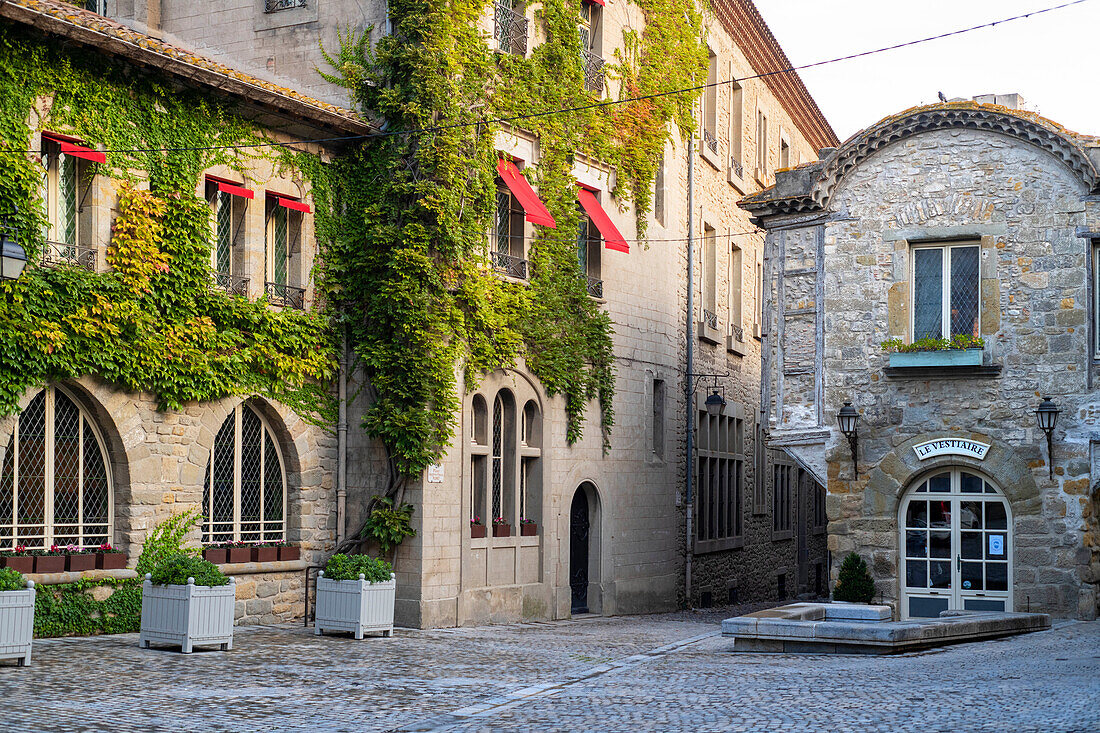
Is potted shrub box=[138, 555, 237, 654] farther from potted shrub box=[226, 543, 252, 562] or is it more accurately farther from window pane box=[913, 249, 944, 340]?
window pane box=[913, 249, 944, 340]

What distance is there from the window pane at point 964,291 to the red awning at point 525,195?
5.70 m

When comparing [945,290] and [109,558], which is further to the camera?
[945,290]

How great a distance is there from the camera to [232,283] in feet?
53.7

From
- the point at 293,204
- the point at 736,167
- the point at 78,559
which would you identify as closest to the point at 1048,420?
the point at 293,204

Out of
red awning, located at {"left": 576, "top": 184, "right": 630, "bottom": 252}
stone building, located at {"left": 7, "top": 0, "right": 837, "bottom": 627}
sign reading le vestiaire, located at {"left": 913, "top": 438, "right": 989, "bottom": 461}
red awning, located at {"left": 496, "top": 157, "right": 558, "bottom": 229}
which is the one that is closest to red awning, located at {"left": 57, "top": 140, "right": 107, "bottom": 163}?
stone building, located at {"left": 7, "top": 0, "right": 837, "bottom": 627}

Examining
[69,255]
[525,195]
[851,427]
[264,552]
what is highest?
[525,195]

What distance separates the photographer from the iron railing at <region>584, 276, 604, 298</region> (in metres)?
21.3

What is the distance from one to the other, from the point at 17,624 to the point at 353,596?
4.36 m

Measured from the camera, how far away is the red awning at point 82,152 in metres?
14.2

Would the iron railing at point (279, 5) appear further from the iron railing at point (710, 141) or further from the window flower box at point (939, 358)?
the iron railing at point (710, 141)

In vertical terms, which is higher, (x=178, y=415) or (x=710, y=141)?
(x=710, y=141)

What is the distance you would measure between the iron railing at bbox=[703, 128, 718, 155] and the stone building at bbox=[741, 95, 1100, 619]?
7448mm

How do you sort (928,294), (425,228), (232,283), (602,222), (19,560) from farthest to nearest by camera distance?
(602,222) < (928,294) < (425,228) < (232,283) < (19,560)

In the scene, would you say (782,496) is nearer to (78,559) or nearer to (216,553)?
(216,553)
